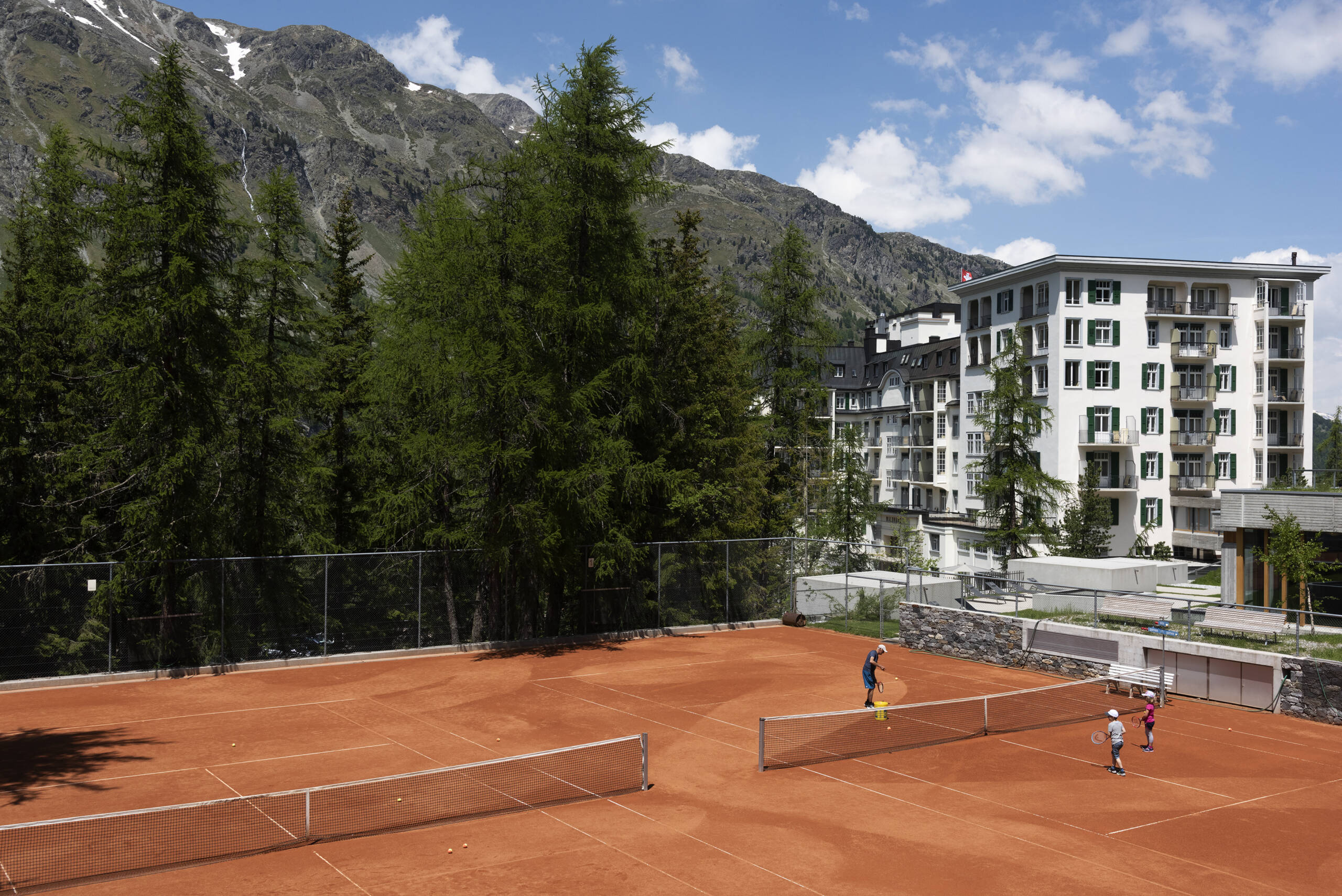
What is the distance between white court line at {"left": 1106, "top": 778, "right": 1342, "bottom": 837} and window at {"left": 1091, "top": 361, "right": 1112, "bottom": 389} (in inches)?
2054

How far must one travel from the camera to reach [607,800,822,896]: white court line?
40.7ft

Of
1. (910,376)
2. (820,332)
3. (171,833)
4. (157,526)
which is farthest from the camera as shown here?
(910,376)

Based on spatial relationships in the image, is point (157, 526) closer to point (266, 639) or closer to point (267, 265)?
point (266, 639)

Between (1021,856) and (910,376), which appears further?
(910,376)

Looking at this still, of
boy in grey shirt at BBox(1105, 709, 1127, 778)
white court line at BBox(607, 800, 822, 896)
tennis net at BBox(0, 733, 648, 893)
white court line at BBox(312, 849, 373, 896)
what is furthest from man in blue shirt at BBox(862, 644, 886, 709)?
→ white court line at BBox(312, 849, 373, 896)

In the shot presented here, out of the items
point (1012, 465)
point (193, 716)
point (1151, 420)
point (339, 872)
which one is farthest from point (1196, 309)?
point (339, 872)

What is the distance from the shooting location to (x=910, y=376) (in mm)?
91000

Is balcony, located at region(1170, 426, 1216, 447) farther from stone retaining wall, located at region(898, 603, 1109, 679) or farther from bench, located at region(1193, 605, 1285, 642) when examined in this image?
bench, located at region(1193, 605, 1285, 642)

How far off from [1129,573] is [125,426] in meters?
36.4

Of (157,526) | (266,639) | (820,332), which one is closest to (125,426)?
(157,526)

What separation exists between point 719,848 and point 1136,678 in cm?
1586

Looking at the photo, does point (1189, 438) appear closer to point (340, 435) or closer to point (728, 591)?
point (728, 591)

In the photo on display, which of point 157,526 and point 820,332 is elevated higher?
point 820,332

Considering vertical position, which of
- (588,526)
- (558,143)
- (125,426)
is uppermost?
(558,143)
